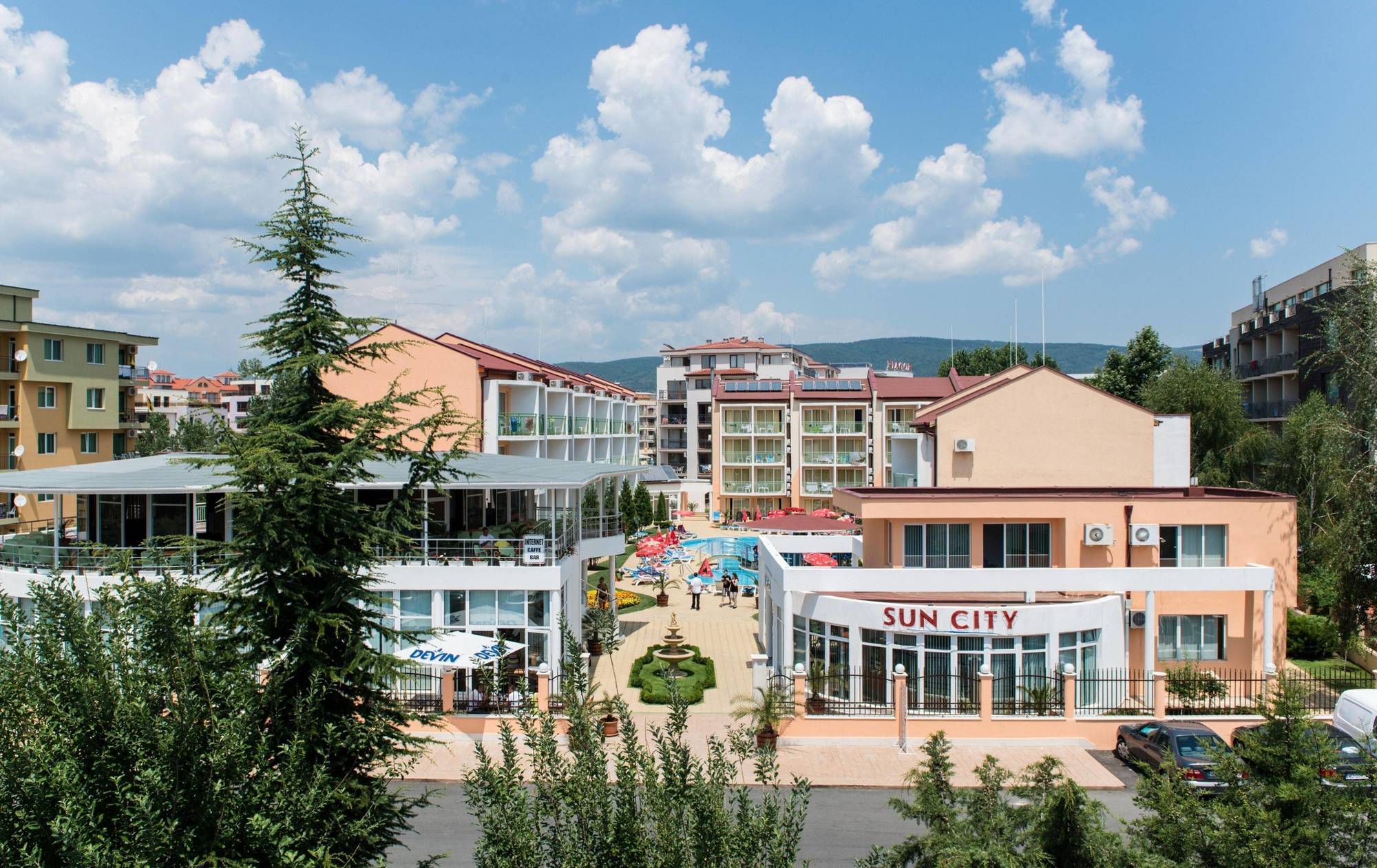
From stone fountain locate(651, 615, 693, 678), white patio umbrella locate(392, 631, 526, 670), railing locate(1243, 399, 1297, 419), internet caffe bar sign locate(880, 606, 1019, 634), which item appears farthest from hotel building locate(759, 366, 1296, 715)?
railing locate(1243, 399, 1297, 419)

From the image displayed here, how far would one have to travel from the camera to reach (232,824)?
27.6 feet

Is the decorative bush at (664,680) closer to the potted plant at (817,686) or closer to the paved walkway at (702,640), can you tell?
the paved walkway at (702,640)

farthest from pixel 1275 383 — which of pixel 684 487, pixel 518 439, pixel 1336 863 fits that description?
pixel 1336 863

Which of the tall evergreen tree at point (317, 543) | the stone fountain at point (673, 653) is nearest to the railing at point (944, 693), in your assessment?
the stone fountain at point (673, 653)

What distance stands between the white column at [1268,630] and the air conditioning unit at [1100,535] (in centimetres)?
384

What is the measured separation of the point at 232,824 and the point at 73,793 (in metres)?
1.35

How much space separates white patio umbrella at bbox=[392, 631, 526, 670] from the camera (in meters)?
20.2

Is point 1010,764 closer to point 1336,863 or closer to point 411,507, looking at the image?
point 1336,863

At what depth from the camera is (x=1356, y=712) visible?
62.7ft

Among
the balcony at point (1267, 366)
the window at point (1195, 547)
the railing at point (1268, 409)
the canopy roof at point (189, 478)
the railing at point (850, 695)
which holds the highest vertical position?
the balcony at point (1267, 366)

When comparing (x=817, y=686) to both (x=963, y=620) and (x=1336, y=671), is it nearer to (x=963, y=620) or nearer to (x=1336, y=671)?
(x=963, y=620)

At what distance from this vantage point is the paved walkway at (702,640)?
23984mm

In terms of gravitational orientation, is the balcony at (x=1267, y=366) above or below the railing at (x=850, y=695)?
above

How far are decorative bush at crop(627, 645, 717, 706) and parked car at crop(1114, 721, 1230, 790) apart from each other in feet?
31.9
